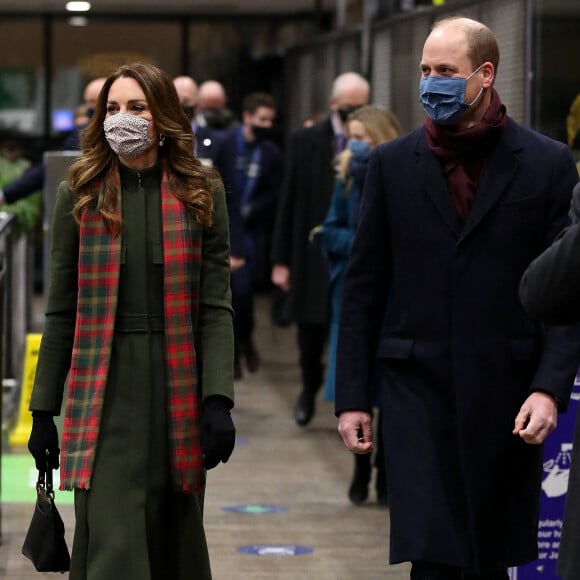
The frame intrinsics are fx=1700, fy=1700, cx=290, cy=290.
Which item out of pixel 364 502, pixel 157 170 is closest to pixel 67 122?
pixel 364 502

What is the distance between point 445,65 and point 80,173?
1.05 metres

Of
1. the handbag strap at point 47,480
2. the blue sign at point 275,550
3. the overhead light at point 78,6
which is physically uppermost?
the overhead light at point 78,6

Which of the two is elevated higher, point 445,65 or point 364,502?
point 445,65

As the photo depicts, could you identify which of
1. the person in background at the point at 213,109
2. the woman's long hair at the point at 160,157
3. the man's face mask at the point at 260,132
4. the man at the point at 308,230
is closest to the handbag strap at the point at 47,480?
the woman's long hair at the point at 160,157

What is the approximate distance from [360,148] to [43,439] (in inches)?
164

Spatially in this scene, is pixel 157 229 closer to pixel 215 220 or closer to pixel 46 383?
pixel 215 220

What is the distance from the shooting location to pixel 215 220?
15.4ft

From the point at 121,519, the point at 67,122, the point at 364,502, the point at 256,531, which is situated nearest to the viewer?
the point at 121,519

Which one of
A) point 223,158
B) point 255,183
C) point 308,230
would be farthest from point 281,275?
point 255,183

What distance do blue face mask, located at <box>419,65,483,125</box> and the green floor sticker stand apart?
12.0 ft

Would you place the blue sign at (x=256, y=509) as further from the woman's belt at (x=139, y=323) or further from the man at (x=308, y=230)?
the woman's belt at (x=139, y=323)

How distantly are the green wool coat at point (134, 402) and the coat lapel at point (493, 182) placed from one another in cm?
A: 75

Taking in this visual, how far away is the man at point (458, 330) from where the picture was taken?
4.59 metres

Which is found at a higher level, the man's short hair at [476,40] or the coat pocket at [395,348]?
the man's short hair at [476,40]
